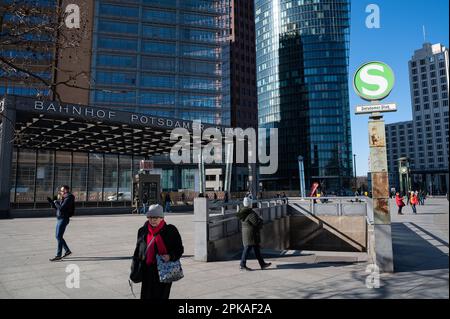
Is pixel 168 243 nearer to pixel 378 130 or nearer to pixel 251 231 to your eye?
pixel 251 231

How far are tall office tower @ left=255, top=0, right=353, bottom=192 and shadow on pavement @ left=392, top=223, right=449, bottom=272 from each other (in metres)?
106

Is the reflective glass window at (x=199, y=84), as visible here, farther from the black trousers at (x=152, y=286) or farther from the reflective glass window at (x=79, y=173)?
the black trousers at (x=152, y=286)

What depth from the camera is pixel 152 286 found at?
4191mm

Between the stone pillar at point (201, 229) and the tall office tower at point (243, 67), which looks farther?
the tall office tower at point (243, 67)

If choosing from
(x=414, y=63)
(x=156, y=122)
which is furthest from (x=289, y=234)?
(x=414, y=63)

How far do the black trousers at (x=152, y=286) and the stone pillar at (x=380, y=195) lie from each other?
486 centimetres

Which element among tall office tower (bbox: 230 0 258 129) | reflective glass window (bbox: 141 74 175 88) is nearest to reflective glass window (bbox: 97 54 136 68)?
reflective glass window (bbox: 141 74 175 88)

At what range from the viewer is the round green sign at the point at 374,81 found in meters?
7.45

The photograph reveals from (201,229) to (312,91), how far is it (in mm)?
118616

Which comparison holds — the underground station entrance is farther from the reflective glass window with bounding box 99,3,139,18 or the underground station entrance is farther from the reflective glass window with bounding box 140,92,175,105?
the reflective glass window with bounding box 99,3,139,18

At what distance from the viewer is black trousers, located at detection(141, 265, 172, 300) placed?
4170 millimetres

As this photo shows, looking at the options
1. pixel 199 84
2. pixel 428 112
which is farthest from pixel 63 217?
pixel 428 112

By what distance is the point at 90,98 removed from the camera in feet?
223

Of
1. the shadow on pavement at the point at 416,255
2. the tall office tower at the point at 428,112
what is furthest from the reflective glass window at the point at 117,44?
the tall office tower at the point at 428,112
